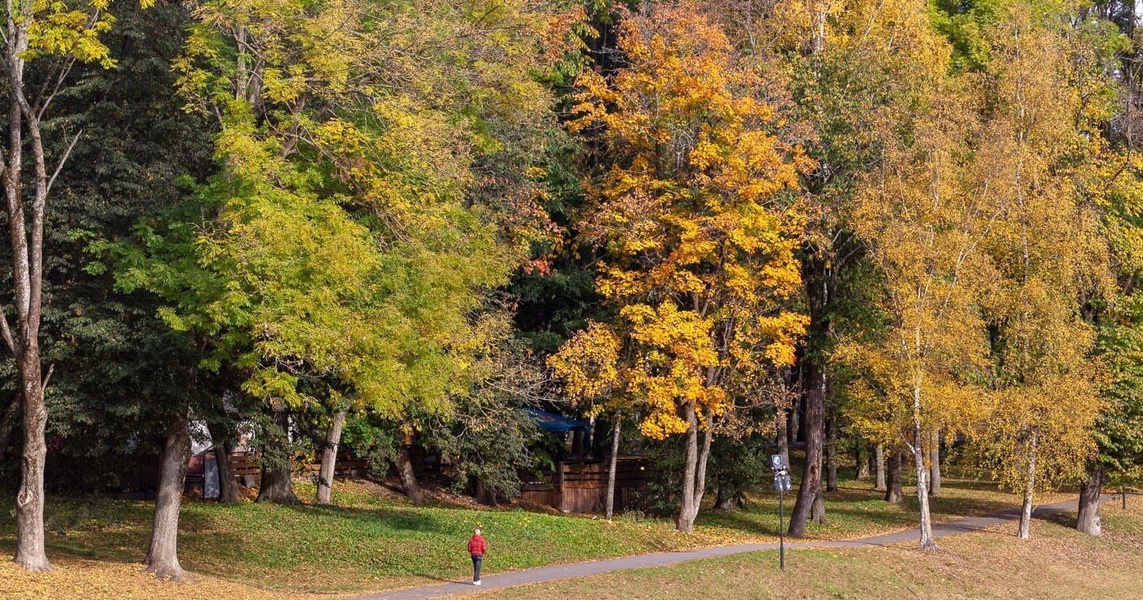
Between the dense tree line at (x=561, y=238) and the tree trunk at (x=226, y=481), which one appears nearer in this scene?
the dense tree line at (x=561, y=238)

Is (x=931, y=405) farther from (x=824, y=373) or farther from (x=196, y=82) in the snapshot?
(x=196, y=82)

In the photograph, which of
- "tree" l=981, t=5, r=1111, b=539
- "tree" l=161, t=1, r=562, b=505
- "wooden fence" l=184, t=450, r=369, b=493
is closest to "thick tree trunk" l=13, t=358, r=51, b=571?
"tree" l=161, t=1, r=562, b=505

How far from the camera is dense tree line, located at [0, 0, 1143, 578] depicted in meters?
19.1

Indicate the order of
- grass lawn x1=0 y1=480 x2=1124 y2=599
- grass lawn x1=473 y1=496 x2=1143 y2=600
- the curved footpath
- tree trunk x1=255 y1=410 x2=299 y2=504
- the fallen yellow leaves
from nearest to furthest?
1. the fallen yellow leaves
2. grass lawn x1=0 y1=480 x2=1124 y2=599
3. the curved footpath
4. grass lawn x1=473 y1=496 x2=1143 y2=600
5. tree trunk x1=255 y1=410 x2=299 y2=504

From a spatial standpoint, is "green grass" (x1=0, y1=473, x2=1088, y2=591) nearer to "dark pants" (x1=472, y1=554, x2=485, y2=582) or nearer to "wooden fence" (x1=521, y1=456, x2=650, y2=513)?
A: "dark pants" (x1=472, y1=554, x2=485, y2=582)

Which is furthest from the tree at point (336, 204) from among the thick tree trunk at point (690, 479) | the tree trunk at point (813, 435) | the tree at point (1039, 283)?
the tree at point (1039, 283)

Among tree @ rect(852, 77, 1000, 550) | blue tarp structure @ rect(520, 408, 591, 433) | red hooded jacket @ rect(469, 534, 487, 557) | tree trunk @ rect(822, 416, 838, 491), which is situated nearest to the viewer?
red hooded jacket @ rect(469, 534, 487, 557)

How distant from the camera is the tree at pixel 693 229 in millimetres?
29875

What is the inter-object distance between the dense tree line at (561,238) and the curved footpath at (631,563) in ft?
7.06

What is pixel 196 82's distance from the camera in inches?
763

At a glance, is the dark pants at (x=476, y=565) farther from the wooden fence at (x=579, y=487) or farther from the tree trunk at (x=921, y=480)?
the wooden fence at (x=579, y=487)

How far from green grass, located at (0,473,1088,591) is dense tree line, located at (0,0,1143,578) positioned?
58.8 inches

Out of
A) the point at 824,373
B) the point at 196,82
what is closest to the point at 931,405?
the point at 824,373

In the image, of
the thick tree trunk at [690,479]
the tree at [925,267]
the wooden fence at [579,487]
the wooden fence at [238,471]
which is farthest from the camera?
the wooden fence at [579,487]
